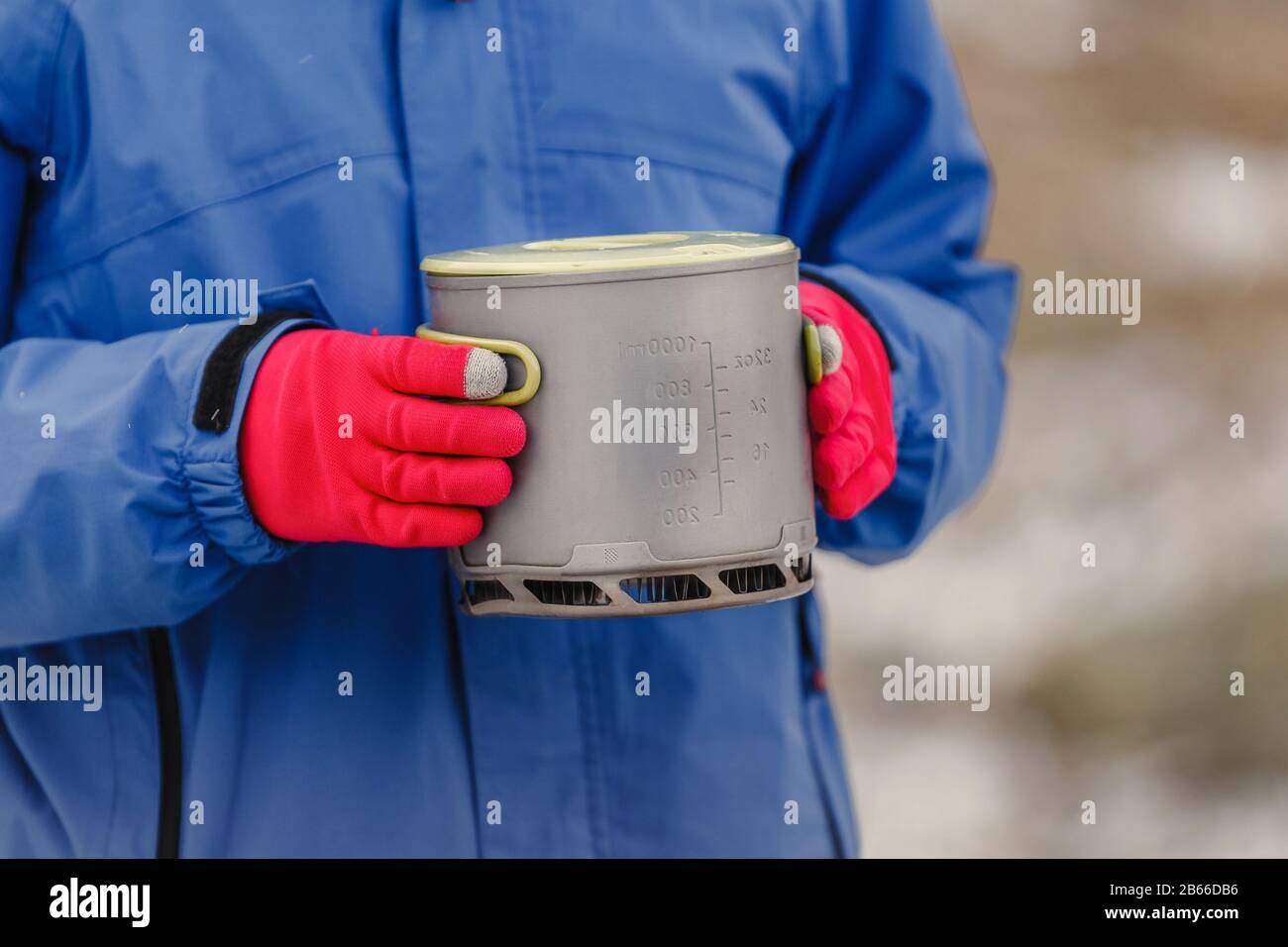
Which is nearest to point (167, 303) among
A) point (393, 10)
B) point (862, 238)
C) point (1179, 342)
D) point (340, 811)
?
point (393, 10)

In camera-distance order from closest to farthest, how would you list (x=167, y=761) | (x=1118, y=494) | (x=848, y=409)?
(x=848, y=409) → (x=167, y=761) → (x=1118, y=494)

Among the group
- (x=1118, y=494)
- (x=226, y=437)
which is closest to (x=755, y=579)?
(x=226, y=437)

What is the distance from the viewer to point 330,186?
845 mm

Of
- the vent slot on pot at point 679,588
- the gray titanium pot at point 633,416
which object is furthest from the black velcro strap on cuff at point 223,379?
the vent slot on pot at point 679,588

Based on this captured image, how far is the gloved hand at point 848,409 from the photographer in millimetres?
778

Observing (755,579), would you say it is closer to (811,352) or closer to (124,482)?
(811,352)

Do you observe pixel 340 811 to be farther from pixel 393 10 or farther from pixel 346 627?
pixel 393 10

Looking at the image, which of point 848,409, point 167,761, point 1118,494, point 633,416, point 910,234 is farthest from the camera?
point 1118,494

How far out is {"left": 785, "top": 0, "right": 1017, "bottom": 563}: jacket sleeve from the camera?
0.99 metres

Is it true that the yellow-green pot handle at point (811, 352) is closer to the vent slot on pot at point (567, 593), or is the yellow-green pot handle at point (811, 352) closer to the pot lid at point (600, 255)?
the pot lid at point (600, 255)

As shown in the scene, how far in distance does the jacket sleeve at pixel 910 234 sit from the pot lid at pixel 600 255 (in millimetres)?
243

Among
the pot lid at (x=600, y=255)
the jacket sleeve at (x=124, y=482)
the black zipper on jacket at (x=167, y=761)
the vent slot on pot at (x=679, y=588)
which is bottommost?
the black zipper on jacket at (x=167, y=761)

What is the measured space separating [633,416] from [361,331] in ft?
0.82

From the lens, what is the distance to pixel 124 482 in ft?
2.50
